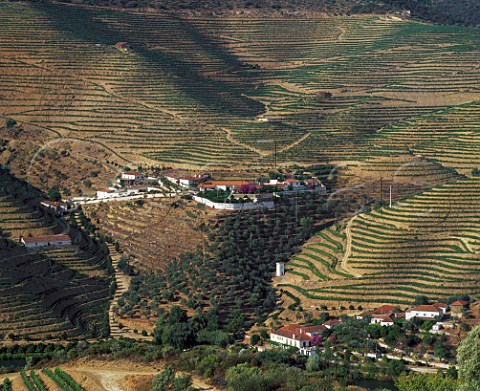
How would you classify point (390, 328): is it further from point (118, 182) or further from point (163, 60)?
point (163, 60)

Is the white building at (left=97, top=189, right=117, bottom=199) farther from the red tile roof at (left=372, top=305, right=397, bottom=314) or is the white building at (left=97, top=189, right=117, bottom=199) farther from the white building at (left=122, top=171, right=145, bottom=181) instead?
the red tile roof at (left=372, top=305, right=397, bottom=314)

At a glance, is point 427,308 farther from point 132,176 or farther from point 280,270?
point 132,176

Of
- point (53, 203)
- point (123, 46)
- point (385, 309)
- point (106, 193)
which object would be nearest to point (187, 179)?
point (106, 193)

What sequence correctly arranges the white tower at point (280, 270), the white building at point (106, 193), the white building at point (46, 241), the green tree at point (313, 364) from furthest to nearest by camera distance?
the white building at point (106, 193) → the white tower at point (280, 270) → the white building at point (46, 241) → the green tree at point (313, 364)

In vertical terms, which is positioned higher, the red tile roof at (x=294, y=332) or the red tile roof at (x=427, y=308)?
the red tile roof at (x=427, y=308)

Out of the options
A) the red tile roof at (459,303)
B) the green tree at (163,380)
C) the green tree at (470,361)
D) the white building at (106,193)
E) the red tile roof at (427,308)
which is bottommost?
the white building at (106,193)

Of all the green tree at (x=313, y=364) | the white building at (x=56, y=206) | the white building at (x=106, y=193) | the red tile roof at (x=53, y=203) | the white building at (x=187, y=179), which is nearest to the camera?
the green tree at (x=313, y=364)

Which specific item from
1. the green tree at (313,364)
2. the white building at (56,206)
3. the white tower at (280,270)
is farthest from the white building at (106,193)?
the green tree at (313,364)

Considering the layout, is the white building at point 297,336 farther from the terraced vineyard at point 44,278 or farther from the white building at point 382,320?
the terraced vineyard at point 44,278
